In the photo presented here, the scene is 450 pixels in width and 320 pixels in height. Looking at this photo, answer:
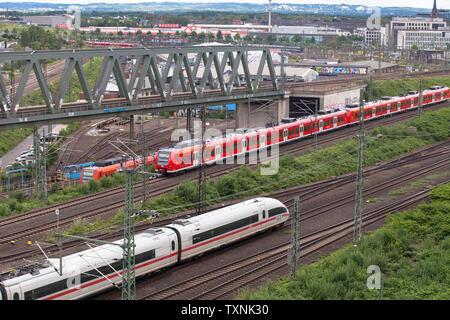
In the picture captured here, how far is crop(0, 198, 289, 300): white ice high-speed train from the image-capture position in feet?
61.4

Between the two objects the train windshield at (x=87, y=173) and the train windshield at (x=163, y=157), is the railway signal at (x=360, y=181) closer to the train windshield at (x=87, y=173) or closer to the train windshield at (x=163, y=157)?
the train windshield at (x=163, y=157)

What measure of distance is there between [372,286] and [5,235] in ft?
50.2

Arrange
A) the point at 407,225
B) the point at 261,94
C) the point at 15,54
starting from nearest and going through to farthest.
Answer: the point at 407,225 → the point at 15,54 → the point at 261,94

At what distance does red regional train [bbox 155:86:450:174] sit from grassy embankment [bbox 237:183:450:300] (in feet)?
43.1

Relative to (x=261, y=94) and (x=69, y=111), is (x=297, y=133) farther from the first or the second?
(x=69, y=111)

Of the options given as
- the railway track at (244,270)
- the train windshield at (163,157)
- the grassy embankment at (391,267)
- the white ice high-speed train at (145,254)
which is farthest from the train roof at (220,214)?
the train windshield at (163,157)

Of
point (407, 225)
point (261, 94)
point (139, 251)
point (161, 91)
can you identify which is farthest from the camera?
point (261, 94)

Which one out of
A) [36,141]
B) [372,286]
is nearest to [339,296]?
[372,286]

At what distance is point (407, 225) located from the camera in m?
26.2

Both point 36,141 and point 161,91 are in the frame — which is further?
point 161,91

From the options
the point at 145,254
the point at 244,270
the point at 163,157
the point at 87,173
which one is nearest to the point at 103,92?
the point at 87,173

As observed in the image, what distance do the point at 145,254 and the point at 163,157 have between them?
1646cm

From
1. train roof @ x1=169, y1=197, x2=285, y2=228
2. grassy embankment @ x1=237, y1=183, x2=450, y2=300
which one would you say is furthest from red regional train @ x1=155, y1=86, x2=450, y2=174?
grassy embankment @ x1=237, y1=183, x2=450, y2=300

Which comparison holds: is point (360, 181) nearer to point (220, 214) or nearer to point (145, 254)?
point (220, 214)
